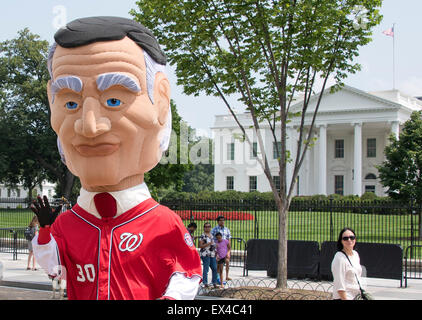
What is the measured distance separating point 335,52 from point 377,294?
17.5 ft

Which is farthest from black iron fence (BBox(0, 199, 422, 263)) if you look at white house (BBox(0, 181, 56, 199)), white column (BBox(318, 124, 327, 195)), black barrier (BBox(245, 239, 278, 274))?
white house (BBox(0, 181, 56, 199))

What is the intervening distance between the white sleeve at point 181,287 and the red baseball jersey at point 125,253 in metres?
0.05

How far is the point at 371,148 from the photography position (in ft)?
172

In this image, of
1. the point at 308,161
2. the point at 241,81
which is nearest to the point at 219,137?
the point at 308,161

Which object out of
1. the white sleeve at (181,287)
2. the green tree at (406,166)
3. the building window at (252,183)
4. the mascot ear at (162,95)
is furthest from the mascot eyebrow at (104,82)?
the building window at (252,183)

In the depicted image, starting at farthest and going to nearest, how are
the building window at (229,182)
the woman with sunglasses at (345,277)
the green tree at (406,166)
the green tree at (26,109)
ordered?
1. the building window at (229,182)
2. the green tree at (26,109)
3. the green tree at (406,166)
4. the woman with sunglasses at (345,277)

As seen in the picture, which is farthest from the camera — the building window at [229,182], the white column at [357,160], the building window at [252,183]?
the building window at [229,182]

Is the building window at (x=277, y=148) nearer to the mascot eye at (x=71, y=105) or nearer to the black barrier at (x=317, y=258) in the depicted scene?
the black barrier at (x=317, y=258)

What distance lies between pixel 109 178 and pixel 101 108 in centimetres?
54

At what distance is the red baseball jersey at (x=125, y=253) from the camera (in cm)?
398

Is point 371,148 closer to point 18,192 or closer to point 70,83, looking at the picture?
point 18,192

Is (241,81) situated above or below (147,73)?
above
